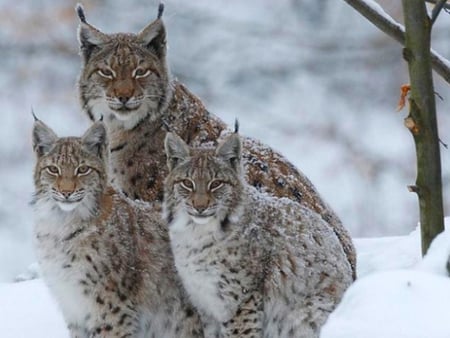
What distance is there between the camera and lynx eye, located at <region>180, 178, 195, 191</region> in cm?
727

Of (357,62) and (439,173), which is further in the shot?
(357,62)

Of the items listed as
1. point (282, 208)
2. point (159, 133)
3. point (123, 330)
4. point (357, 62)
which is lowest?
point (123, 330)

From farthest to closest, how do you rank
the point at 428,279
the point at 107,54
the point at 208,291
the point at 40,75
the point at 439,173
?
the point at 40,75 → the point at 107,54 → the point at 208,291 → the point at 439,173 → the point at 428,279

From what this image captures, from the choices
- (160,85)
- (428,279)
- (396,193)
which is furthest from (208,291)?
(396,193)

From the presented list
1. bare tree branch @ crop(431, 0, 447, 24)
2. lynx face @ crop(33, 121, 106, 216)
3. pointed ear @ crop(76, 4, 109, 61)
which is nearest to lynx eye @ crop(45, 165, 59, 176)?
lynx face @ crop(33, 121, 106, 216)

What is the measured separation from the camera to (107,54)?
334 inches

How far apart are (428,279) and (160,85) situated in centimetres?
392

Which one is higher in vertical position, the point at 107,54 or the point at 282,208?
the point at 107,54

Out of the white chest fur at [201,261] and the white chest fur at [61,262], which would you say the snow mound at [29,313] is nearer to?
the white chest fur at [61,262]

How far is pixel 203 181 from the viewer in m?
7.27

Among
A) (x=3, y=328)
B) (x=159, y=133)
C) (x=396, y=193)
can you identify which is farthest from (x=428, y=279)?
(x=396, y=193)

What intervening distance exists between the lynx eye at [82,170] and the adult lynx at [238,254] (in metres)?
0.44

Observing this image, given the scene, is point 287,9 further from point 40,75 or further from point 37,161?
point 37,161

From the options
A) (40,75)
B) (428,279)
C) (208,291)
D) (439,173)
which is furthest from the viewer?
(40,75)
